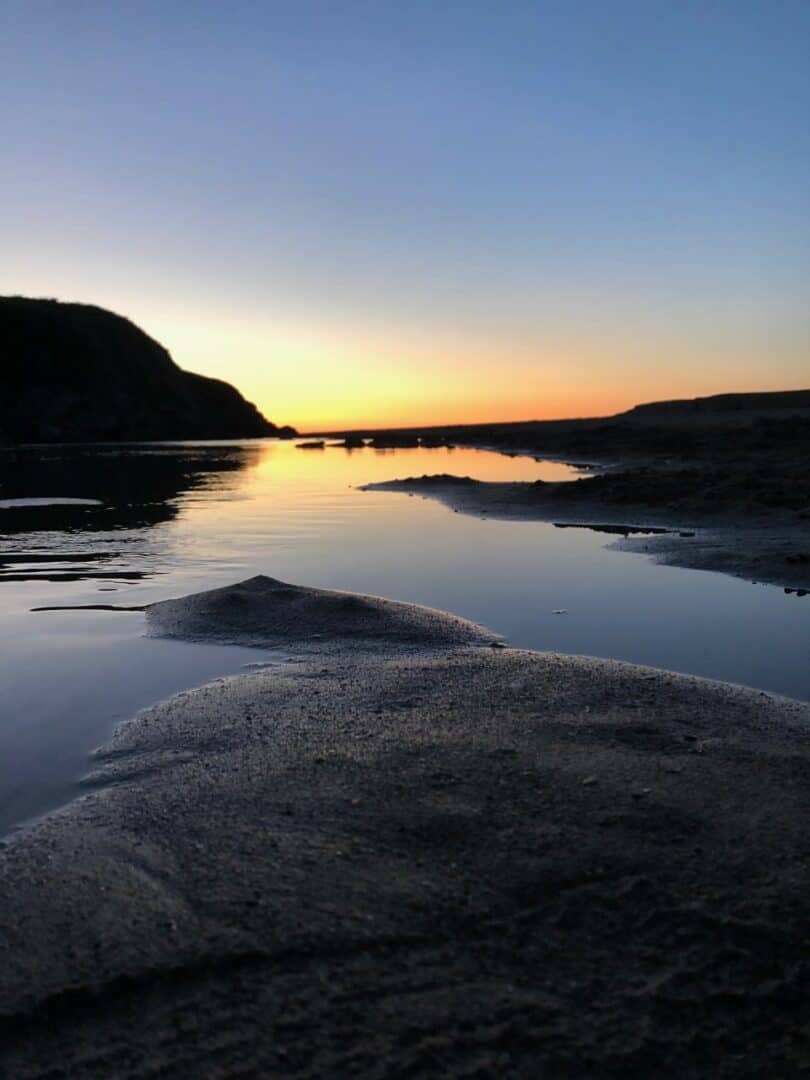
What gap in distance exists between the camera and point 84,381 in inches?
4739

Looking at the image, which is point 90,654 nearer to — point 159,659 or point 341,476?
point 159,659

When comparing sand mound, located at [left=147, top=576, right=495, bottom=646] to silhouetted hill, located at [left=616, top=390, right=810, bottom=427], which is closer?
sand mound, located at [left=147, top=576, right=495, bottom=646]

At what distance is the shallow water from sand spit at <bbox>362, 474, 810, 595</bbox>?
70 centimetres

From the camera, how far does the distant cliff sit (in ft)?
362

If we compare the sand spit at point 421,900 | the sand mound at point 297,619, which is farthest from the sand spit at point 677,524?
the sand spit at point 421,900

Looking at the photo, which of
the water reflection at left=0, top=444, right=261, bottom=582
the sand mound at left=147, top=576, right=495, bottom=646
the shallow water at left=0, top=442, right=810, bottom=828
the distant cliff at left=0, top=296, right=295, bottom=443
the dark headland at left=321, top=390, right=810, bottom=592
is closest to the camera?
the shallow water at left=0, top=442, right=810, bottom=828

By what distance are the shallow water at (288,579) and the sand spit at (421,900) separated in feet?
3.15

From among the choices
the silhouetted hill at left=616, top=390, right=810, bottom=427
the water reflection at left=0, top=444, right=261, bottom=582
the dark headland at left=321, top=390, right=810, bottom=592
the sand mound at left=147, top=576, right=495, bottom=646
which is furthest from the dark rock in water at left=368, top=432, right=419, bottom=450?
the sand mound at left=147, top=576, right=495, bottom=646

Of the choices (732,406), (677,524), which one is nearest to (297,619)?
(677,524)

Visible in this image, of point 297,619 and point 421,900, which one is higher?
point 297,619

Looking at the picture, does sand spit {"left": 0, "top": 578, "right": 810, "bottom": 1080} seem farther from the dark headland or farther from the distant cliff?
the distant cliff

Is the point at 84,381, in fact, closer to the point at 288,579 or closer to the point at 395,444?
the point at 395,444

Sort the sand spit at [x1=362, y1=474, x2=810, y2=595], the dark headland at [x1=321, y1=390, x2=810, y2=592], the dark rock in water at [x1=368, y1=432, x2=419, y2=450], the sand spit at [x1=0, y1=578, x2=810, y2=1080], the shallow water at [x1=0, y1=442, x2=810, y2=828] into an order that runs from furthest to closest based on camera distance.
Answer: the dark rock in water at [x1=368, y1=432, x2=419, y2=450], the dark headland at [x1=321, y1=390, x2=810, y2=592], the sand spit at [x1=362, y1=474, x2=810, y2=595], the shallow water at [x1=0, y1=442, x2=810, y2=828], the sand spit at [x1=0, y1=578, x2=810, y2=1080]

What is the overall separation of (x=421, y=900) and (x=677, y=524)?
1598 cm
